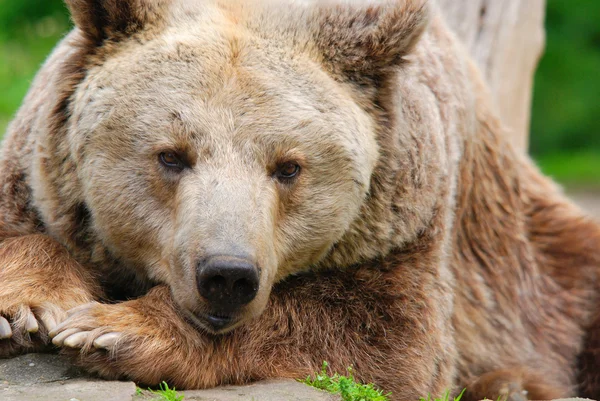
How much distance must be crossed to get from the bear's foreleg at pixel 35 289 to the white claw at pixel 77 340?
0.25m

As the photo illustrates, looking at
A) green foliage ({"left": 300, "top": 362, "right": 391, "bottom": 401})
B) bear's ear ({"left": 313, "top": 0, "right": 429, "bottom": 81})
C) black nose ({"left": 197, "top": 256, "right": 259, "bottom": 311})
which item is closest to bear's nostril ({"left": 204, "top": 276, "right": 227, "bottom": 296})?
black nose ({"left": 197, "top": 256, "right": 259, "bottom": 311})

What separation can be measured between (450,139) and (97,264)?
224 cm

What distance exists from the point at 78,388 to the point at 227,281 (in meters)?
0.81

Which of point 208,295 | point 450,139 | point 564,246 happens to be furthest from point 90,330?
point 564,246

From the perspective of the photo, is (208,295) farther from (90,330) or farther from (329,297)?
(329,297)

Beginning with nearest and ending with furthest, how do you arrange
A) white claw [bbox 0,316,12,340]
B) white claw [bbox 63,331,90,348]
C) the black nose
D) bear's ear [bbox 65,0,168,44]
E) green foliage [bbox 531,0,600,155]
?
the black nose, white claw [bbox 63,331,90,348], white claw [bbox 0,316,12,340], bear's ear [bbox 65,0,168,44], green foliage [bbox 531,0,600,155]

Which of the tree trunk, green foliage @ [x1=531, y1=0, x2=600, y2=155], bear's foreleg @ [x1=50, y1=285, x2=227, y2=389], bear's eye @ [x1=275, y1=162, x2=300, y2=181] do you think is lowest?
bear's foreleg @ [x1=50, y1=285, x2=227, y2=389]

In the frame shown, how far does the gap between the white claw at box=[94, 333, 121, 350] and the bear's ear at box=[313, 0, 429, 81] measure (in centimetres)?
176

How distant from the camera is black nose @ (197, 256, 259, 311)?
3.90 metres

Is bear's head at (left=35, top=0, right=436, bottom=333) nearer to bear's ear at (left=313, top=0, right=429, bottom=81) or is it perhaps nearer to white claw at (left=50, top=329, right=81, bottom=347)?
bear's ear at (left=313, top=0, right=429, bottom=81)

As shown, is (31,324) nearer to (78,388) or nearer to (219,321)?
(78,388)

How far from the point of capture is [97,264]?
496cm

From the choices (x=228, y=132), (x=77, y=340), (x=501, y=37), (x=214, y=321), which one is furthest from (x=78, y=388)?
(x=501, y=37)

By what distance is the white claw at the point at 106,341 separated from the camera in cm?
418
